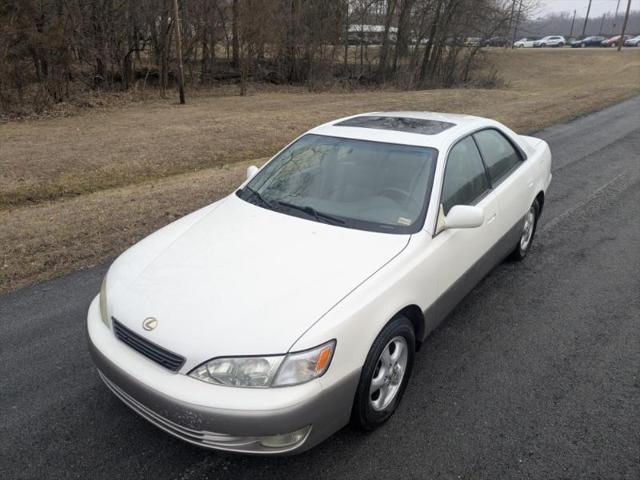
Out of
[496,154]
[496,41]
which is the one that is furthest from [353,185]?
[496,41]

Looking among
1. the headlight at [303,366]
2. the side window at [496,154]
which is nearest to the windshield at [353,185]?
the side window at [496,154]

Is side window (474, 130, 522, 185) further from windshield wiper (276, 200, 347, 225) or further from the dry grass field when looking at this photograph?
the dry grass field

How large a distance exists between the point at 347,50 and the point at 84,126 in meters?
20.9

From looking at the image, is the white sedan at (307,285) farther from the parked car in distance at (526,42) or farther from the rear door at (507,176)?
the parked car in distance at (526,42)

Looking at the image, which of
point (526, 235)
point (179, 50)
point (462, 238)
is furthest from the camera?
point (179, 50)

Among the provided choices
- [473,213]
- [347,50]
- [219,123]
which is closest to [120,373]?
[473,213]

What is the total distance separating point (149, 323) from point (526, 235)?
153 inches

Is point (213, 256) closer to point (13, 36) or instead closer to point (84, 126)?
point (84, 126)

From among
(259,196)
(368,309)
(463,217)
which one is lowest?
(368,309)

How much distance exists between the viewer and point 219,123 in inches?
556

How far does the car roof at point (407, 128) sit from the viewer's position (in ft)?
12.2

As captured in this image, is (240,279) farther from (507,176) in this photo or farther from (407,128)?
(507,176)

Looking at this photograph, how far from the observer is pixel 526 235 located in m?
5.04

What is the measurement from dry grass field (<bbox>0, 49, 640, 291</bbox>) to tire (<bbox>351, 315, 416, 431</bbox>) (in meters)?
3.50
